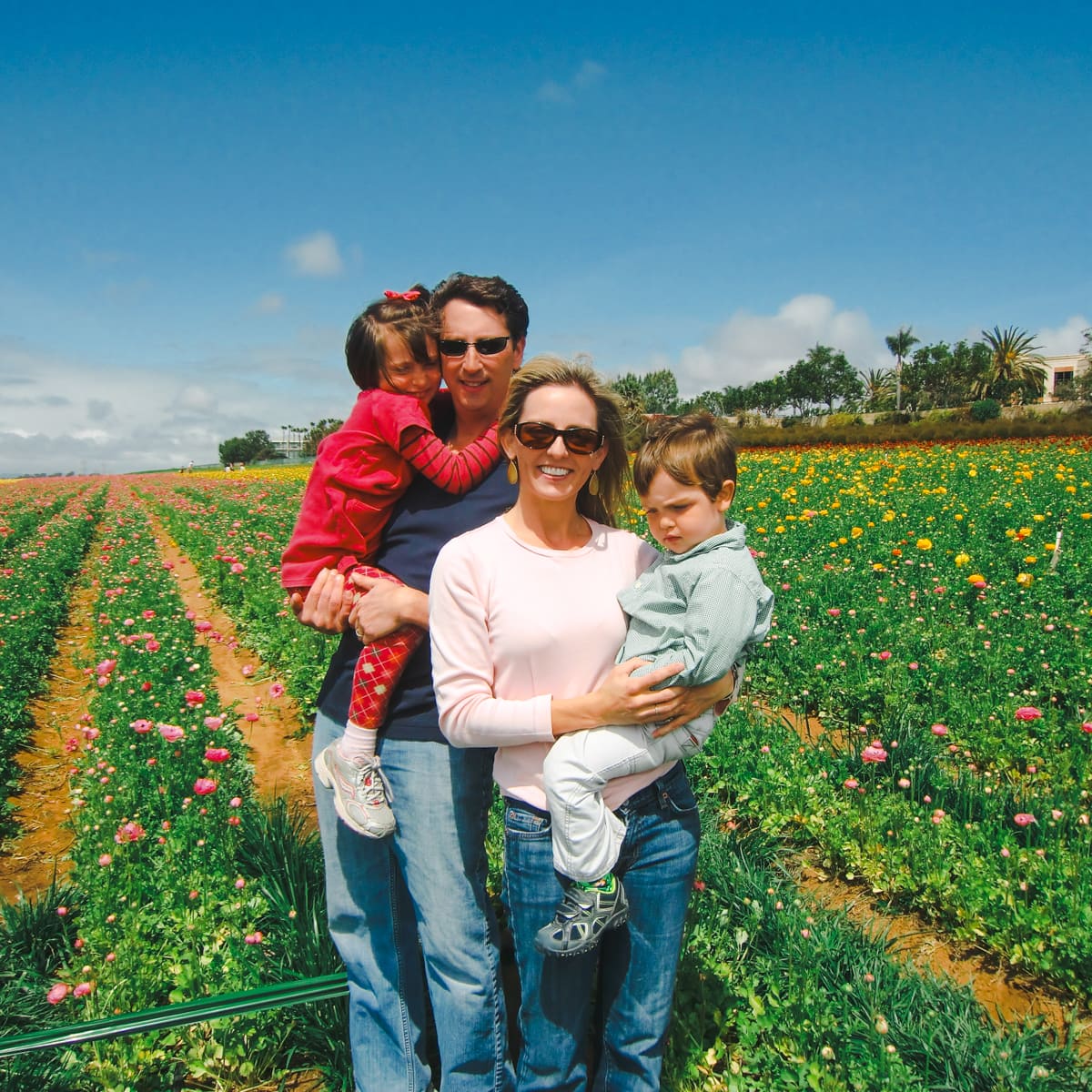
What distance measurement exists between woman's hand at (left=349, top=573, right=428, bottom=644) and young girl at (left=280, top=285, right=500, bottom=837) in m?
0.06

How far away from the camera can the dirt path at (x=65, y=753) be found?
12.0ft

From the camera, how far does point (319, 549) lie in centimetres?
213

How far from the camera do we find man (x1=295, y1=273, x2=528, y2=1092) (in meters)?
1.78

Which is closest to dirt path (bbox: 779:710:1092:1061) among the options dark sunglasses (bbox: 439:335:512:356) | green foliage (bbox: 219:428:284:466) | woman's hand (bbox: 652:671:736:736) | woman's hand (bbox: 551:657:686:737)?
woman's hand (bbox: 652:671:736:736)

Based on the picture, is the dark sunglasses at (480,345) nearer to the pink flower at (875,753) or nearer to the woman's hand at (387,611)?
the woman's hand at (387,611)

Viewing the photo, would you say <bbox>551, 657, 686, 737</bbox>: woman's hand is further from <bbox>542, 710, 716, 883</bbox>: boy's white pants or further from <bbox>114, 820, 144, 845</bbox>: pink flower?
<bbox>114, 820, 144, 845</bbox>: pink flower

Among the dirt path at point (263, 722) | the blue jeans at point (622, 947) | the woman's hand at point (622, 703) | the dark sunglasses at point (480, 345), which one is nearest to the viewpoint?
the woman's hand at point (622, 703)

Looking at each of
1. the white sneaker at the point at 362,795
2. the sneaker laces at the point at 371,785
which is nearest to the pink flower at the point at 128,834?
the white sneaker at the point at 362,795

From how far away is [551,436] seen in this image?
1.70m

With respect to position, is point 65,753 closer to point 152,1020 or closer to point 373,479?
point 152,1020

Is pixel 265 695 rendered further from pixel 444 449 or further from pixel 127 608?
pixel 444 449

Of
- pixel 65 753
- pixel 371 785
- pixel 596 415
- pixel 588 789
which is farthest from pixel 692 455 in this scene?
pixel 65 753

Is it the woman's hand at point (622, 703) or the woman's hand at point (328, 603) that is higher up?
the woman's hand at point (328, 603)

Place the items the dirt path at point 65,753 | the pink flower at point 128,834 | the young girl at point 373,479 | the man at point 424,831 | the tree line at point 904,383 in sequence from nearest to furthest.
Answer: the man at point 424,831
the young girl at point 373,479
the pink flower at point 128,834
the dirt path at point 65,753
the tree line at point 904,383
